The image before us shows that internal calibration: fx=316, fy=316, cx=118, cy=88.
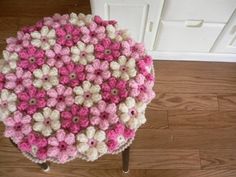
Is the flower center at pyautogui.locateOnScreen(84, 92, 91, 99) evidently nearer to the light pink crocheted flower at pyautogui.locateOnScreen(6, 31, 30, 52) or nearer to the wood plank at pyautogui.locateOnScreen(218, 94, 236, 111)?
the light pink crocheted flower at pyautogui.locateOnScreen(6, 31, 30, 52)

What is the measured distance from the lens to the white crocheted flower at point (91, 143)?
65 cm

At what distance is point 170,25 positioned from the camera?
1003 millimetres

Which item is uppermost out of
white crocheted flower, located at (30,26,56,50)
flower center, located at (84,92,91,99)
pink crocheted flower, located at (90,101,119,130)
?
white crocheted flower, located at (30,26,56,50)

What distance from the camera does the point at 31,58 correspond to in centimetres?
72

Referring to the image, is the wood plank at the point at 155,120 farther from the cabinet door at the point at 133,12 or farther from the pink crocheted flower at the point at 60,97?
the pink crocheted flower at the point at 60,97

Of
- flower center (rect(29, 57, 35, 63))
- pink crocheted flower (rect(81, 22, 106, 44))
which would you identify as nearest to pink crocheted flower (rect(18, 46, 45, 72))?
flower center (rect(29, 57, 35, 63))

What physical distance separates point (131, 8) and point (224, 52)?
45 cm

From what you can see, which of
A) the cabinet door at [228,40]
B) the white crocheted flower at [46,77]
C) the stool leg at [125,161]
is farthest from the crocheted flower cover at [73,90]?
the cabinet door at [228,40]

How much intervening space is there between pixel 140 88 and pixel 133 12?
339 millimetres

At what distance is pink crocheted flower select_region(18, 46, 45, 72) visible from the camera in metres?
0.71

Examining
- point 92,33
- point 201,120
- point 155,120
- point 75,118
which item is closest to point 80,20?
point 92,33

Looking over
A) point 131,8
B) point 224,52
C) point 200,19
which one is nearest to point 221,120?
point 224,52

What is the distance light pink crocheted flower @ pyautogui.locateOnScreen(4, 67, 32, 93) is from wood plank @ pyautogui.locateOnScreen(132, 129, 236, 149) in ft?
1.73

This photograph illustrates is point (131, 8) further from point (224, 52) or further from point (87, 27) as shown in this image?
point (224, 52)
